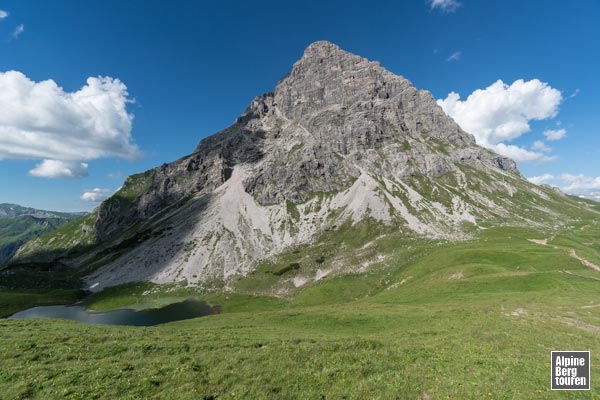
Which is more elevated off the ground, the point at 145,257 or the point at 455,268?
the point at 455,268

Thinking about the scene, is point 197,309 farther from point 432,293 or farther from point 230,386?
point 230,386

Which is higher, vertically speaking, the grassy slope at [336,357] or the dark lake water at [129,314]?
the grassy slope at [336,357]

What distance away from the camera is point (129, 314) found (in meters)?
107

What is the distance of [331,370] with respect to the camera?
65.4 ft

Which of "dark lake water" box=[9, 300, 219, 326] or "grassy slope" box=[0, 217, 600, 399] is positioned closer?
"grassy slope" box=[0, 217, 600, 399]

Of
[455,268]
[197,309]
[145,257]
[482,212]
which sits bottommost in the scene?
[197,309]

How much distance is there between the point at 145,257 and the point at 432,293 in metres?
167

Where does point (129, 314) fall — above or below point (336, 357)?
below

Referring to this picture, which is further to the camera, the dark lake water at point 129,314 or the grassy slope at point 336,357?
the dark lake water at point 129,314

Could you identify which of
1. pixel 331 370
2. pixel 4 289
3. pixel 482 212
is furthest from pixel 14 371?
pixel 482 212

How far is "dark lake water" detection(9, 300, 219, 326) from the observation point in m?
98.1

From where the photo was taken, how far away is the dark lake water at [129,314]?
98125 mm

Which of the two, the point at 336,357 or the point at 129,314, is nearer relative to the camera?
the point at 336,357

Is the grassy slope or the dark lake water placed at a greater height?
the grassy slope
